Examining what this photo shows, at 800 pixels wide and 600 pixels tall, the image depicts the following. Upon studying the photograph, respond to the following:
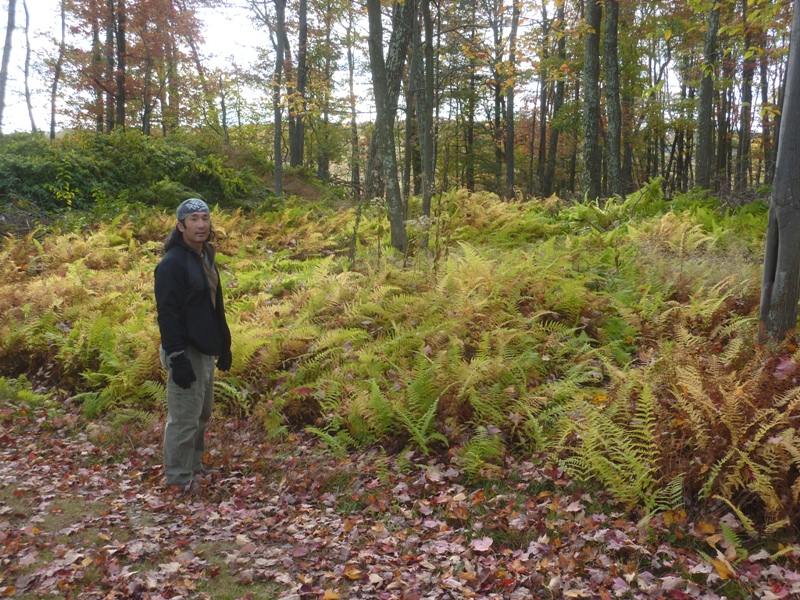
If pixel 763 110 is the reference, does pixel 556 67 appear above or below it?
Result: above

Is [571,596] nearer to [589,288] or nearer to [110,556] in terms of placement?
[110,556]

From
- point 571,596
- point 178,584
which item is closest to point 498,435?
point 571,596

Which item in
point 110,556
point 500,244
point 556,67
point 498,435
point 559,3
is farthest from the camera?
point 556,67

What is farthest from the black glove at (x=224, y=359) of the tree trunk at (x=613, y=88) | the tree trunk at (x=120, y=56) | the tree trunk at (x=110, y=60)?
the tree trunk at (x=110, y=60)

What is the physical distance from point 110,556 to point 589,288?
6334mm

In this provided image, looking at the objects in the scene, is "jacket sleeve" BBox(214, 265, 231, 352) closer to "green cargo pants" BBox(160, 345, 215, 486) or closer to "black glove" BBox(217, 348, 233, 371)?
"black glove" BBox(217, 348, 233, 371)

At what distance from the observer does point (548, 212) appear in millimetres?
13250

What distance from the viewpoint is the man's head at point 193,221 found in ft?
16.7

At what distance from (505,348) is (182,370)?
3.23 meters

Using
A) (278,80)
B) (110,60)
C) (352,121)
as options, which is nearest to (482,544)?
(278,80)

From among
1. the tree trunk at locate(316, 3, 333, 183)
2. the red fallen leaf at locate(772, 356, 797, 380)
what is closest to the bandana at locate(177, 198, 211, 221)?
the red fallen leaf at locate(772, 356, 797, 380)

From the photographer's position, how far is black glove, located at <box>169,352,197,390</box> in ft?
16.3

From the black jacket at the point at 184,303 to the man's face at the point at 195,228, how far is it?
76 millimetres

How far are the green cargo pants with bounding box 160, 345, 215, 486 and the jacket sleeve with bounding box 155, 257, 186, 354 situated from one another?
0.22 metres
